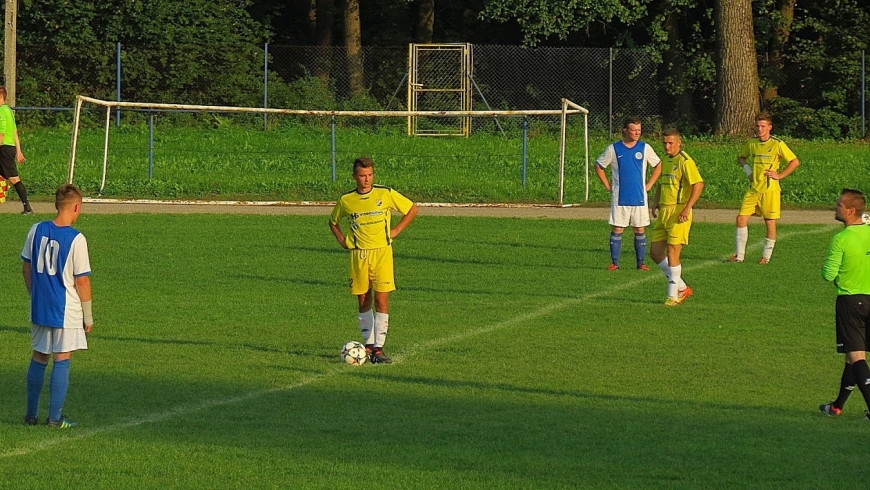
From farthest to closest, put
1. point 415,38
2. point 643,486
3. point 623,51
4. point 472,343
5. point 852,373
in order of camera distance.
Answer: point 415,38, point 623,51, point 472,343, point 852,373, point 643,486

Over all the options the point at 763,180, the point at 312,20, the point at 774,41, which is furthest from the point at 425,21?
the point at 763,180

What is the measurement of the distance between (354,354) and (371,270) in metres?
0.67

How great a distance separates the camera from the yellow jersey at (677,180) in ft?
47.8

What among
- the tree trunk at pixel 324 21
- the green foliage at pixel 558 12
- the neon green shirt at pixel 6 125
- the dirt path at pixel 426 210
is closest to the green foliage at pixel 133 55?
the tree trunk at pixel 324 21

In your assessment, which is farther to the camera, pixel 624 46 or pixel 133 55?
pixel 624 46

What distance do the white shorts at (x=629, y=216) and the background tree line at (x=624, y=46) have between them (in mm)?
18876

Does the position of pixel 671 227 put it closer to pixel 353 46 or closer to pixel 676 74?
pixel 676 74

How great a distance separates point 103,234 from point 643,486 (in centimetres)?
1401

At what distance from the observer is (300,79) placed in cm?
3759

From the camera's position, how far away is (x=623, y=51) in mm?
37188

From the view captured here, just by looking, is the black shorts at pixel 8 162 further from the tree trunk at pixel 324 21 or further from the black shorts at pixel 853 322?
the tree trunk at pixel 324 21

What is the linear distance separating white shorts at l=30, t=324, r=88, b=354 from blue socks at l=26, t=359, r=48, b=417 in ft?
0.39

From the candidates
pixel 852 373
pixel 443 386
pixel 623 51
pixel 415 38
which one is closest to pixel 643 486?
pixel 852 373

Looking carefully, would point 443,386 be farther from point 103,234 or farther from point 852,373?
point 103,234
